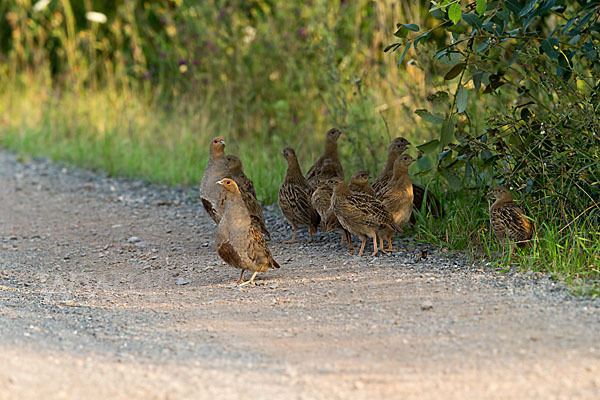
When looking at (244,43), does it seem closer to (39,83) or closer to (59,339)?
(39,83)

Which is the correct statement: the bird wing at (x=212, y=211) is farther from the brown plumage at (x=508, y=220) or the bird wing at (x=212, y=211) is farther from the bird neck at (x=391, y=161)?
Answer: the brown plumage at (x=508, y=220)

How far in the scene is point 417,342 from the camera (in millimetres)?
4250

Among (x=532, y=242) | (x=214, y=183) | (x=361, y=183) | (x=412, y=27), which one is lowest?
(x=532, y=242)

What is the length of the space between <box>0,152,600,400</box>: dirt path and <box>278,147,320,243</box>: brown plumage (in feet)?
0.72

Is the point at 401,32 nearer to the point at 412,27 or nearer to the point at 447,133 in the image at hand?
the point at 412,27

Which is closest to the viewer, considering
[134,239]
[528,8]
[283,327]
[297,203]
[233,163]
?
[283,327]

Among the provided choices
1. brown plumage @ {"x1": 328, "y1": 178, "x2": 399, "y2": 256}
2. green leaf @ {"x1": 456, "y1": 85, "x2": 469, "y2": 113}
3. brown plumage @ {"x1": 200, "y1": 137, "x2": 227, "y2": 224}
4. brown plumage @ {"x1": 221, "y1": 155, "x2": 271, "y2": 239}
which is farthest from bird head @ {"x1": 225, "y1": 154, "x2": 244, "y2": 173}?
green leaf @ {"x1": 456, "y1": 85, "x2": 469, "y2": 113}

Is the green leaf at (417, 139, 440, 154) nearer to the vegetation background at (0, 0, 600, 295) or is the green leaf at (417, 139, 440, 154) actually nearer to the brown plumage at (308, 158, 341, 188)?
the vegetation background at (0, 0, 600, 295)

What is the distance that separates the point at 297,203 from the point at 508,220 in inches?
76.3

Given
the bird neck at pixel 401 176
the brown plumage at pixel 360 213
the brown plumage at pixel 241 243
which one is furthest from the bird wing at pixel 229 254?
the bird neck at pixel 401 176

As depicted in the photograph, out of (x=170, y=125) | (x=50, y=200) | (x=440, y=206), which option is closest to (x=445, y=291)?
(x=440, y=206)

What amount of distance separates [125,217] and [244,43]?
13.1ft

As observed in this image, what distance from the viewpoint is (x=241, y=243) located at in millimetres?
5695

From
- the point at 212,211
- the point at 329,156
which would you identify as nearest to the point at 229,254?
the point at 212,211
